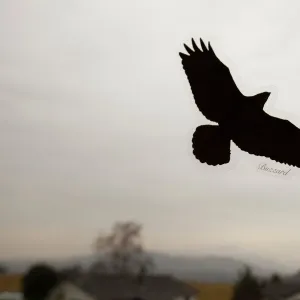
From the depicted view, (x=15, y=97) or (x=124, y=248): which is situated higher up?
(x=15, y=97)

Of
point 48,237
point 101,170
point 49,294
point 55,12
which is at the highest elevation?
point 55,12

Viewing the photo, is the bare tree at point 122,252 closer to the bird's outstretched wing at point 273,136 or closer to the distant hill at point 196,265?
the distant hill at point 196,265

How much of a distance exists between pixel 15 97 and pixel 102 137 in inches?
8.6

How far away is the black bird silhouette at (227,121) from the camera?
4.03 ft

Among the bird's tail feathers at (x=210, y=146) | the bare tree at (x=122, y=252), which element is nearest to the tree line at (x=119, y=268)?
the bare tree at (x=122, y=252)

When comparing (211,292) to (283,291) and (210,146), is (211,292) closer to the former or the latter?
(283,291)

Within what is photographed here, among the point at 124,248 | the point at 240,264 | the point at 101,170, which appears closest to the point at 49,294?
the point at 124,248

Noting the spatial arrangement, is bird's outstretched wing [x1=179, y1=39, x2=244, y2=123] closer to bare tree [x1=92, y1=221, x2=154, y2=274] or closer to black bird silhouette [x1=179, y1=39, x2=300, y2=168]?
black bird silhouette [x1=179, y1=39, x2=300, y2=168]

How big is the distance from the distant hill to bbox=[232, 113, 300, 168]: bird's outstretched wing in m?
0.26

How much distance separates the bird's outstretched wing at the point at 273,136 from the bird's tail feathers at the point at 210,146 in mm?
49

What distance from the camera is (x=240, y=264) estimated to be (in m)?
1.19

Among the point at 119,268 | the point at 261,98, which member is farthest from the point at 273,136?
the point at 119,268

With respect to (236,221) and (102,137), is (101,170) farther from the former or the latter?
(236,221)

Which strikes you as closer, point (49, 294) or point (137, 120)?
point (49, 294)
